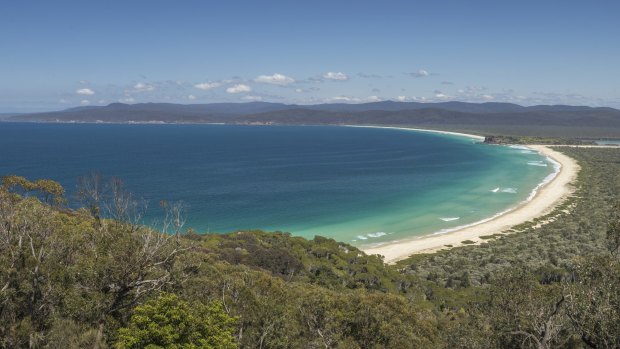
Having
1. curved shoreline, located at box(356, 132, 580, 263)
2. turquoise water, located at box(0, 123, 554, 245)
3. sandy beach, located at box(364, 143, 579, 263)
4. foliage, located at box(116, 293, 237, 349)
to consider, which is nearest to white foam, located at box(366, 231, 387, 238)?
turquoise water, located at box(0, 123, 554, 245)

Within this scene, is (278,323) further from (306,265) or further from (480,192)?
(480,192)

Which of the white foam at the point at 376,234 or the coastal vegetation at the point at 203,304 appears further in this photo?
the white foam at the point at 376,234

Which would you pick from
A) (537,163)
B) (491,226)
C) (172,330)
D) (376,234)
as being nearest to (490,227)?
(491,226)

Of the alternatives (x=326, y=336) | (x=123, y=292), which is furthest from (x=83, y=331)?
(x=326, y=336)

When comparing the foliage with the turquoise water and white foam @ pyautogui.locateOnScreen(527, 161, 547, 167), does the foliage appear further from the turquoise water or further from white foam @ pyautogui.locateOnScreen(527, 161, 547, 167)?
white foam @ pyautogui.locateOnScreen(527, 161, 547, 167)

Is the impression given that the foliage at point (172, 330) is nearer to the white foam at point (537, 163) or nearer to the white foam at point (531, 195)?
the white foam at point (531, 195)

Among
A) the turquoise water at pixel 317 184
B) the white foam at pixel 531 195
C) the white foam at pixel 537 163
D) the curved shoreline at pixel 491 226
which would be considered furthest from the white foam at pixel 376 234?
the white foam at pixel 537 163

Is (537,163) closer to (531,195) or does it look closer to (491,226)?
(531,195)

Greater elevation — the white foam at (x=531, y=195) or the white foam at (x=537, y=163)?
the white foam at (x=537, y=163)
